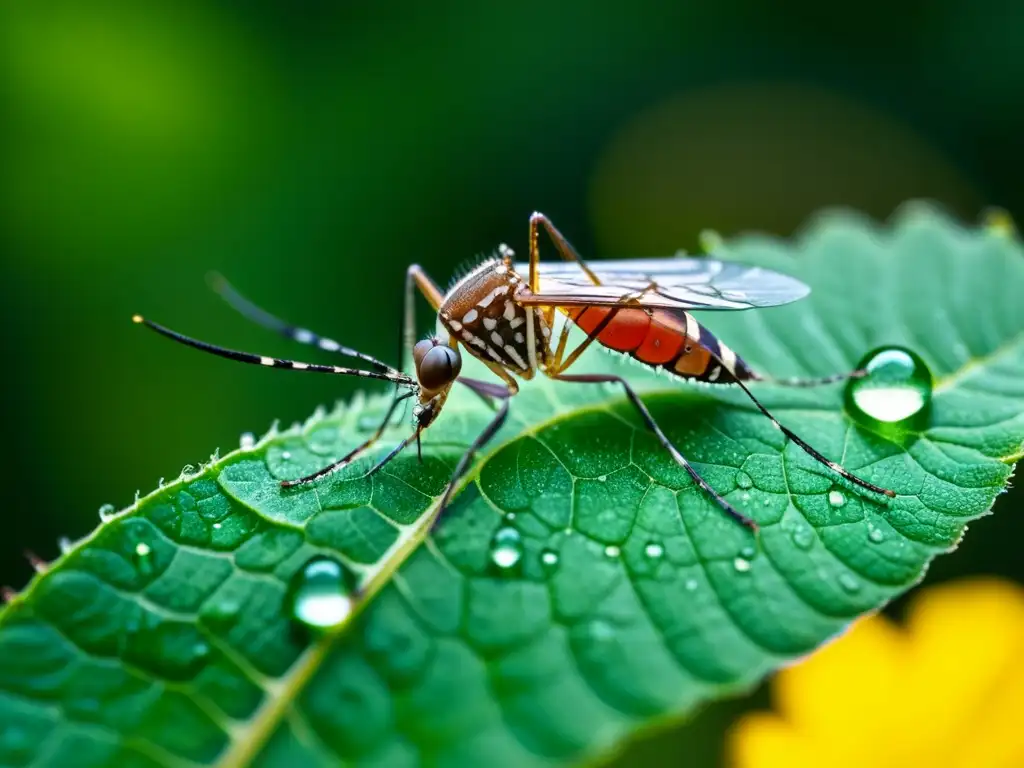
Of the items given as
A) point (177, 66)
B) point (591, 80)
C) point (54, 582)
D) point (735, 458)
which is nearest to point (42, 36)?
point (177, 66)

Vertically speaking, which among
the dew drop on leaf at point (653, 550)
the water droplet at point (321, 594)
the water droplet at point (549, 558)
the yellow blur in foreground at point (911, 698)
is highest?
the dew drop on leaf at point (653, 550)

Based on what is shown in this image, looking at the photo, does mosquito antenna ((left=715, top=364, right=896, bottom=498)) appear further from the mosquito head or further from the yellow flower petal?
the yellow flower petal

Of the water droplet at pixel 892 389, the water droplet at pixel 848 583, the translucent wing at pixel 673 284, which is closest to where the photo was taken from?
the water droplet at pixel 848 583

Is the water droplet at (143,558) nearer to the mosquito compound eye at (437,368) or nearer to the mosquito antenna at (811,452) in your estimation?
the mosquito compound eye at (437,368)

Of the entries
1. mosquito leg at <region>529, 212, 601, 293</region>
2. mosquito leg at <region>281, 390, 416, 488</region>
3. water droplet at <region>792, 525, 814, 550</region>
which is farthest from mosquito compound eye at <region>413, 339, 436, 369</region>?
water droplet at <region>792, 525, 814, 550</region>

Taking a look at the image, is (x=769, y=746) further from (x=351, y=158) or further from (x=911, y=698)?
(x=351, y=158)

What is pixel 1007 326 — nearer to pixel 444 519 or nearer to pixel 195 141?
pixel 444 519

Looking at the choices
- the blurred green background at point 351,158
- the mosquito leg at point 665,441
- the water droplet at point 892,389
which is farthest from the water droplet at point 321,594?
the blurred green background at point 351,158
